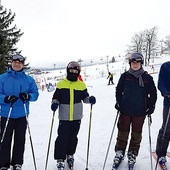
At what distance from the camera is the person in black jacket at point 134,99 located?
3.96m

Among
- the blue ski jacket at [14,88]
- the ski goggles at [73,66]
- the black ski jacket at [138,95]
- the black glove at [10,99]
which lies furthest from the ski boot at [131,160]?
the black glove at [10,99]

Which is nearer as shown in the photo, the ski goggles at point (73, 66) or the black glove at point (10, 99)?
the black glove at point (10, 99)

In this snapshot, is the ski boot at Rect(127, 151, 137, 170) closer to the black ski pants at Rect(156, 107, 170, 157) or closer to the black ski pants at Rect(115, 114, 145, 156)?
the black ski pants at Rect(115, 114, 145, 156)

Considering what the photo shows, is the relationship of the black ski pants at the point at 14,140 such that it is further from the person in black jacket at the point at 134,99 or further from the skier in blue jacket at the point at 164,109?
the skier in blue jacket at the point at 164,109

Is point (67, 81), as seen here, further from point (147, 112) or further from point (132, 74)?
point (147, 112)

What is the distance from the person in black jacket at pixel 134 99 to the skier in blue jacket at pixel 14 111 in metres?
1.46

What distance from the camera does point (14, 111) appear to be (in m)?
3.75

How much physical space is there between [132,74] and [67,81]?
42.2 inches

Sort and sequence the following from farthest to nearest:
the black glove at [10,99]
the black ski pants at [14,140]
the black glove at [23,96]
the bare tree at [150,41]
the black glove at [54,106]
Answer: the bare tree at [150,41], the black glove at [54,106], the black ski pants at [14,140], the black glove at [23,96], the black glove at [10,99]

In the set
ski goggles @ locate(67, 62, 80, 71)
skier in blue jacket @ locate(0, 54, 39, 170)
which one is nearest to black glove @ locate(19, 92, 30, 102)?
skier in blue jacket @ locate(0, 54, 39, 170)

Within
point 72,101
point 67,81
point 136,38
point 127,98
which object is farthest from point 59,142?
point 136,38

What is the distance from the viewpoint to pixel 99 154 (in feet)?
16.2

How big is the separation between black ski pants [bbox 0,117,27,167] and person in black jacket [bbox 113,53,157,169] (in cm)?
155

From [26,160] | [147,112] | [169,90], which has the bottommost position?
[26,160]
